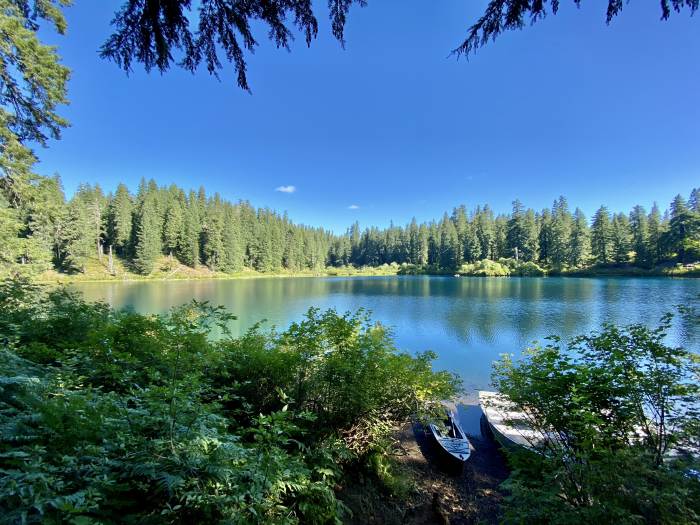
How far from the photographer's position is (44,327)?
4973mm

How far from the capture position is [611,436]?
11.3ft

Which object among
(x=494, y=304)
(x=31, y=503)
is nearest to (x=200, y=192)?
(x=494, y=304)

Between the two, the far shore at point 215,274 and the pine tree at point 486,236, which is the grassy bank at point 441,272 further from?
the pine tree at point 486,236

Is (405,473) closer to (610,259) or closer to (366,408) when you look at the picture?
(366,408)

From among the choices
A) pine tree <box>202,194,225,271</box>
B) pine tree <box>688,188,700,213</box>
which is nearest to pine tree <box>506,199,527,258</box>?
pine tree <box>688,188,700,213</box>

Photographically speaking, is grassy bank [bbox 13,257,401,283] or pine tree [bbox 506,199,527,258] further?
pine tree [bbox 506,199,527,258]

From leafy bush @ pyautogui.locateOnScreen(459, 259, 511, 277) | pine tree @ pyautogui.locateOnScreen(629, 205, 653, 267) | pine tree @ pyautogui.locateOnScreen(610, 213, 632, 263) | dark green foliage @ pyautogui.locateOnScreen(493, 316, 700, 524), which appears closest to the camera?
dark green foliage @ pyautogui.locateOnScreen(493, 316, 700, 524)

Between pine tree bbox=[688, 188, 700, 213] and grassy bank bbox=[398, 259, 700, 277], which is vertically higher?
pine tree bbox=[688, 188, 700, 213]

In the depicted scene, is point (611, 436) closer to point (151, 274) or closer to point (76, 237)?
point (151, 274)

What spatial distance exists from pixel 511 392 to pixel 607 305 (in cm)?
2602

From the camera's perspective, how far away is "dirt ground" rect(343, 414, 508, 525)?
4207 mm

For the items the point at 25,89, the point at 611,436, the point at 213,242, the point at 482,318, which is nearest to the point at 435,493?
the point at 611,436

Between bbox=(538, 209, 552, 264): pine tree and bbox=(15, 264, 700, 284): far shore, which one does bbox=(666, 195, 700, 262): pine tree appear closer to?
bbox=(15, 264, 700, 284): far shore

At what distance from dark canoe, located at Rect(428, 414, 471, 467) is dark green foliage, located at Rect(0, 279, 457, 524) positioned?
125 centimetres
